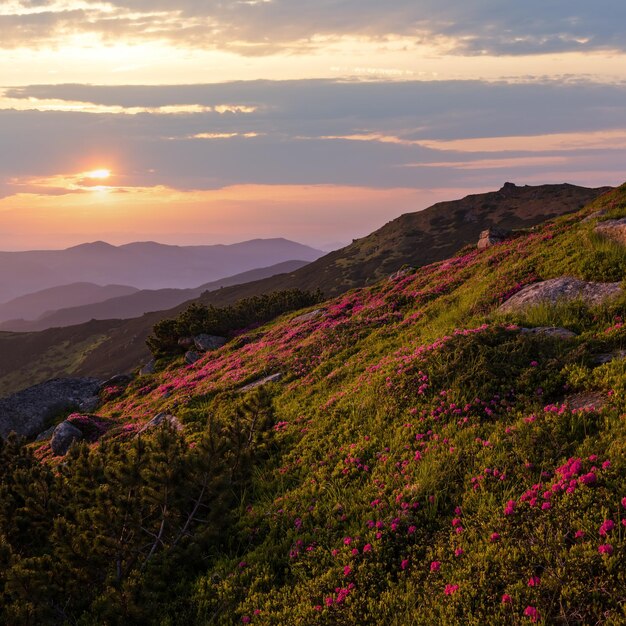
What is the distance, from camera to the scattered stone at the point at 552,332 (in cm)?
1162

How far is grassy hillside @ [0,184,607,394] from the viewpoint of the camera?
132125 mm

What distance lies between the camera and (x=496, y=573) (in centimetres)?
584

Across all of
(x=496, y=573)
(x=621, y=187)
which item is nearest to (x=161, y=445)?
(x=496, y=573)

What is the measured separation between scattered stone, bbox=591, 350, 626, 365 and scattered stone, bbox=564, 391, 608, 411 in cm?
129

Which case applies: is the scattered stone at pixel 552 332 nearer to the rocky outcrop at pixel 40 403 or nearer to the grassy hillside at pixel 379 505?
the grassy hillside at pixel 379 505

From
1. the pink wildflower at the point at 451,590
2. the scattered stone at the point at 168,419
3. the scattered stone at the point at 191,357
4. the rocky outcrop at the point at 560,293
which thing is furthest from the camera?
the scattered stone at the point at 191,357

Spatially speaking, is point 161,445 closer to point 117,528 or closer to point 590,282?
point 117,528

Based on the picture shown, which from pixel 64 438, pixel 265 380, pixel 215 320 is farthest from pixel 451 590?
pixel 215 320

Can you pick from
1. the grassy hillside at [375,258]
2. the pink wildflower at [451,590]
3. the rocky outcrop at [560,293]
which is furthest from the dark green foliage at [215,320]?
the grassy hillside at [375,258]

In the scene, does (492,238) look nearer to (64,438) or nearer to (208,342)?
(208,342)

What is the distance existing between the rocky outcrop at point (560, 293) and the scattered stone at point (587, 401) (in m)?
5.07

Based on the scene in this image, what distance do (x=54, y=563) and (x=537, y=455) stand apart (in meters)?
9.20

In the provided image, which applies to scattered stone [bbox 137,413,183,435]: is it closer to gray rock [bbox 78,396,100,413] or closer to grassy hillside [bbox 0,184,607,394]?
gray rock [bbox 78,396,100,413]

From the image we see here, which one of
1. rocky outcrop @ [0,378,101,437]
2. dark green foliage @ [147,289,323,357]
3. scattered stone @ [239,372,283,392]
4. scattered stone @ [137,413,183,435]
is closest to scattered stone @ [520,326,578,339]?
scattered stone @ [239,372,283,392]
